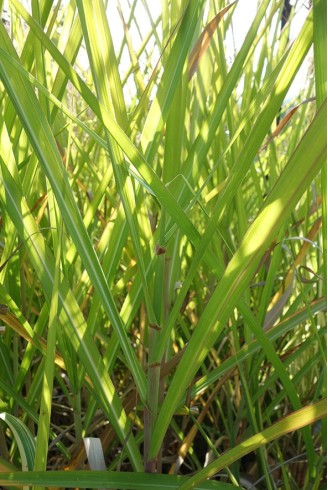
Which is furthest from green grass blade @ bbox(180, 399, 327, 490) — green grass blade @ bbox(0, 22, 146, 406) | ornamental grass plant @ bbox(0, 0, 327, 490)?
A: green grass blade @ bbox(0, 22, 146, 406)

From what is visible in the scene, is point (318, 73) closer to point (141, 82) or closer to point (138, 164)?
point (138, 164)

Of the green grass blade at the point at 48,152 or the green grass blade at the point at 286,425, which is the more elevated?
the green grass blade at the point at 48,152

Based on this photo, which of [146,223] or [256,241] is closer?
[256,241]

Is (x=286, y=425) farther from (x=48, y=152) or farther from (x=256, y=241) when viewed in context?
(x=48, y=152)

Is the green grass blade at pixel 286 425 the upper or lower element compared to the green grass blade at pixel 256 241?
lower

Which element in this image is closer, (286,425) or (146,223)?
(286,425)

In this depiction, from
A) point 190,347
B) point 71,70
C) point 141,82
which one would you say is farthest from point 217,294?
point 141,82

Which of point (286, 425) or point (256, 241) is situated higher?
point (256, 241)

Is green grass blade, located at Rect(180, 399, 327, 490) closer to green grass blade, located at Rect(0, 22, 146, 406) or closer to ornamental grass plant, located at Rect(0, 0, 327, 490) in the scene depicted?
ornamental grass plant, located at Rect(0, 0, 327, 490)

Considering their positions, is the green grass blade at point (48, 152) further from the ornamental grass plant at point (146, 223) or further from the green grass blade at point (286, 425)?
the green grass blade at point (286, 425)

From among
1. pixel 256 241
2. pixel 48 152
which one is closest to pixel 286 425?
pixel 256 241

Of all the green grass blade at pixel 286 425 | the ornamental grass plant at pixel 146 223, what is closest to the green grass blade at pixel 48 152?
the ornamental grass plant at pixel 146 223
